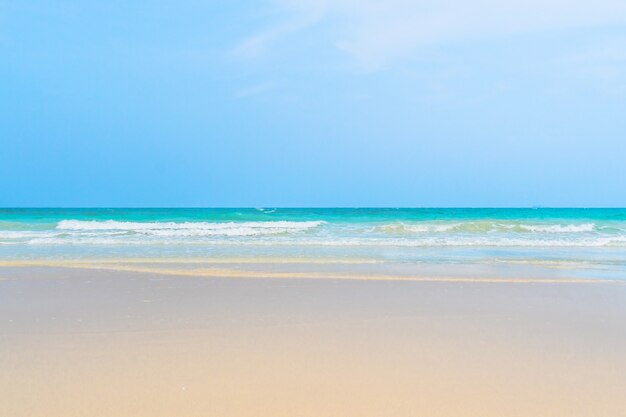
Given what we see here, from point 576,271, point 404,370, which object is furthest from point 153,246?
point 404,370

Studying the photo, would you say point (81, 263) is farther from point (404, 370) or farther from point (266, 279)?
point (404, 370)

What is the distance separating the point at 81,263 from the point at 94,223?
74.7 feet

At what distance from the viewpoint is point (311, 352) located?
482 cm

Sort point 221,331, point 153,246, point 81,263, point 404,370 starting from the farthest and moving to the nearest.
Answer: point 153,246 < point 81,263 < point 221,331 < point 404,370

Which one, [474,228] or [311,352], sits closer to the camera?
[311,352]

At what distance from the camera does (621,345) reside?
5.10 m

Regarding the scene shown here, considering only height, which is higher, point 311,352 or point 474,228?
point 311,352

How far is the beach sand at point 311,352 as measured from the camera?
3.63 meters

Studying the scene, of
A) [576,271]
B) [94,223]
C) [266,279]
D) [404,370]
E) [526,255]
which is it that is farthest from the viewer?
[94,223]

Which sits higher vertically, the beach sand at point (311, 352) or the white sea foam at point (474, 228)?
the beach sand at point (311, 352)

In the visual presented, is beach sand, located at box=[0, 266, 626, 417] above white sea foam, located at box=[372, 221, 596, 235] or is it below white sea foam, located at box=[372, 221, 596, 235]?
above

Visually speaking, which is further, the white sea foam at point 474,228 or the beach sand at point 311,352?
the white sea foam at point 474,228

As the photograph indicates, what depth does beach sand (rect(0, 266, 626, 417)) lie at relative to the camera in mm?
3629

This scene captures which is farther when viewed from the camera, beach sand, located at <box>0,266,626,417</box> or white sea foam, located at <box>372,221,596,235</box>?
white sea foam, located at <box>372,221,596,235</box>
